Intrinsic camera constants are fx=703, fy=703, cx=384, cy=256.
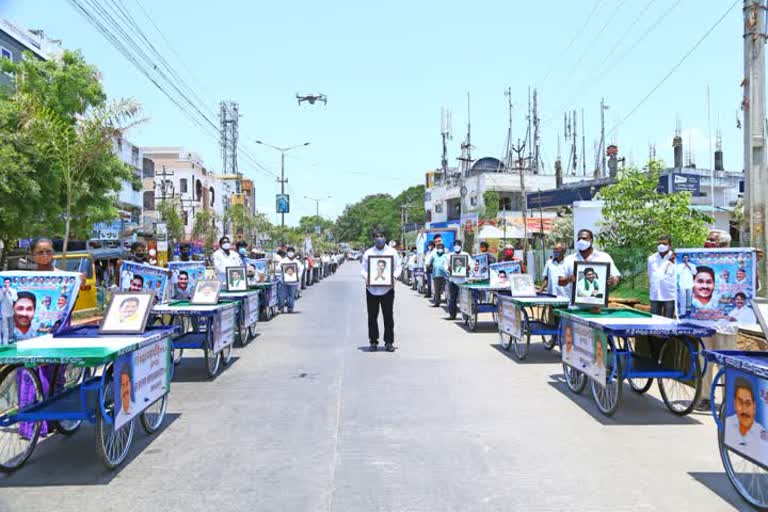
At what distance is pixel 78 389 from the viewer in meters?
6.68

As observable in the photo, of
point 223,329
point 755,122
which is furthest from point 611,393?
point 755,122

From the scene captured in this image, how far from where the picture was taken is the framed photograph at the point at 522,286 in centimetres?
1274

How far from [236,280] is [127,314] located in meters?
7.47

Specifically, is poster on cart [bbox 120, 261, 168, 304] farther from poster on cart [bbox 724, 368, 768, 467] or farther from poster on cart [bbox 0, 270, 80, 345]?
poster on cart [bbox 724, 368, 768, 467]

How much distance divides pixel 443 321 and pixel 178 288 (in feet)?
23.0

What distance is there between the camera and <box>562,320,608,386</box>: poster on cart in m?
7.45

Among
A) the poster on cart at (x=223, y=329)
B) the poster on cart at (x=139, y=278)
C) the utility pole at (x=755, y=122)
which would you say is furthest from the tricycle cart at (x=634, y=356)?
the poster on cart at (x=139, y=278)

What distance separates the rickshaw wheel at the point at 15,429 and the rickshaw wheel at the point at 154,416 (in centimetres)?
101

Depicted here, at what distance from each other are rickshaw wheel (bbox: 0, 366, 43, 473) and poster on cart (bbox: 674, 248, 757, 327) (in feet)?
21.9

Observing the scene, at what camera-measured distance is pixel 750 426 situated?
16.4 ft

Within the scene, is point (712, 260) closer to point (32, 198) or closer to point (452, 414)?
point (452, 414)

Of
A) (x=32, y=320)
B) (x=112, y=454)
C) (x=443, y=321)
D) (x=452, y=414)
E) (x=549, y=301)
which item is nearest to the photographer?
(x=112, y=454)

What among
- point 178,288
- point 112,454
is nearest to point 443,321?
point 178,288

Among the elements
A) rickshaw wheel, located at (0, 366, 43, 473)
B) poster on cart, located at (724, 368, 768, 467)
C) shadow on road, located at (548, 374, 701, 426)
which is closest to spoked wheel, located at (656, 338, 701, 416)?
shadow on road, located at (548, 374, 701, 426)
